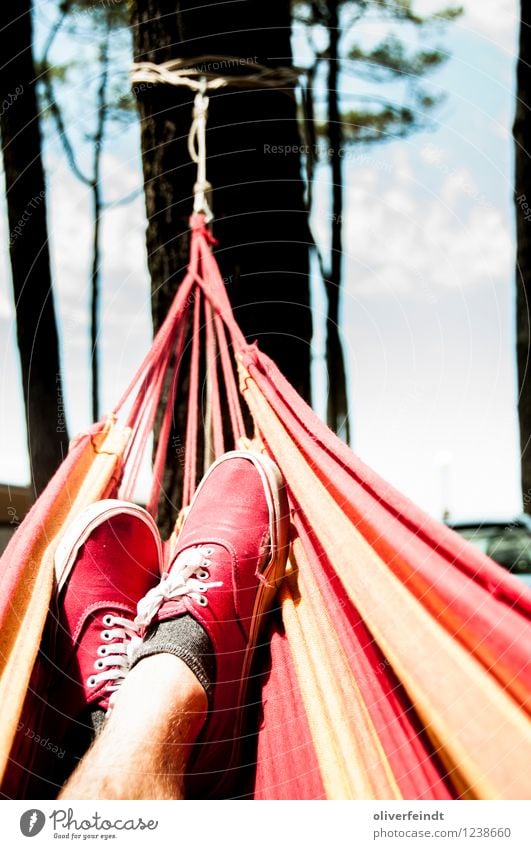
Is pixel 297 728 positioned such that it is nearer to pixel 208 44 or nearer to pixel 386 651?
pixel 386 651

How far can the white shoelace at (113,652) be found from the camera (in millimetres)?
678

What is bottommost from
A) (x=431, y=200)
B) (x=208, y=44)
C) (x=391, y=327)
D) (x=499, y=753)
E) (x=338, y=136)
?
(x=499, y=753)

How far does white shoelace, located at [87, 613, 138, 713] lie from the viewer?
2.22 ft

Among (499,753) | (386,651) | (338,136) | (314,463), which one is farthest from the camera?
(338,136)

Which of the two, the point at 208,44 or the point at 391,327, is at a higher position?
the point at 208,44

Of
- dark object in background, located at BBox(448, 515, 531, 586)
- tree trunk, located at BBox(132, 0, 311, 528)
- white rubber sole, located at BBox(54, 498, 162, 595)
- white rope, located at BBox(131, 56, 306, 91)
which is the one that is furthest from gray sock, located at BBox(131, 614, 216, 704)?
dark object in background, located at BBox(448, 515, 531, 586)

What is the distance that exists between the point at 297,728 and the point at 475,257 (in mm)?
683

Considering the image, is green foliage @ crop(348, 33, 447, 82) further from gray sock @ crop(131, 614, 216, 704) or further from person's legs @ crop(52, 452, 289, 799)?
gray sock @ crop(131, 614, 216, 704)

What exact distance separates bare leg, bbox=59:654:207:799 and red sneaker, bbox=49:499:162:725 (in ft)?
0.28

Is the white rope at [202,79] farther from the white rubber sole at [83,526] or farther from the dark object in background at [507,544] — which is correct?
the dark object in background at [507,544]

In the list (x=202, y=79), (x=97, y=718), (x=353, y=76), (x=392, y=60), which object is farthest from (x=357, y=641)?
(x=392, y=60)

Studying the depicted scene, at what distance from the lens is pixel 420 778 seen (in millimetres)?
517

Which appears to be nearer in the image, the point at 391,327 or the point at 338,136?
the point at 391,327
